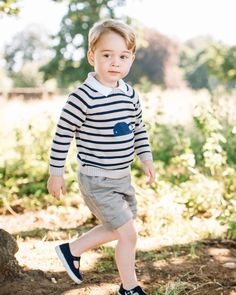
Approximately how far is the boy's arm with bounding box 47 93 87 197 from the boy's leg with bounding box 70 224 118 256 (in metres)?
0.36

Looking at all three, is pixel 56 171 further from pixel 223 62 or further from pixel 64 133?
pixel 223 62

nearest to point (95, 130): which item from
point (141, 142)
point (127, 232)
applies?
point (141, 142)

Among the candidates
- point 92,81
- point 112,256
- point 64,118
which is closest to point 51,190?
point 64,118

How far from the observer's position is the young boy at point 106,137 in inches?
94.1

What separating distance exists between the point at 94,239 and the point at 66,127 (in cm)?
66

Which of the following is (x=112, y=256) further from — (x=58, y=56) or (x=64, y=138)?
(x=58, y=56)

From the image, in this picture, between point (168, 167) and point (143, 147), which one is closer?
point (143, 147)

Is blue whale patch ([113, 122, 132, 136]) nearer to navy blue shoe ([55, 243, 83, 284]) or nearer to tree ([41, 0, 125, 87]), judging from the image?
navy blue shoe ([55, 243, 83, 284])

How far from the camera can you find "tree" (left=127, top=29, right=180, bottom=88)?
1801 inches

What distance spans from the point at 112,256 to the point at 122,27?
66.7 inches

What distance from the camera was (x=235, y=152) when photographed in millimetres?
6402

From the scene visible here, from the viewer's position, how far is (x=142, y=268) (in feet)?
10.3

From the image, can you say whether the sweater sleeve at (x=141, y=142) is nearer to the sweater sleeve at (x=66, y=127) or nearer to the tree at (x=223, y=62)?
the sweater sleeve at (x=66, y=127)

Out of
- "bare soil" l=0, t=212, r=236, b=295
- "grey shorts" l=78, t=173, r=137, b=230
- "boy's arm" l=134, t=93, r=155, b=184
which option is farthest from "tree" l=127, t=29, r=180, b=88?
"grey shorts" l=78, t=173, r=137, b=230
